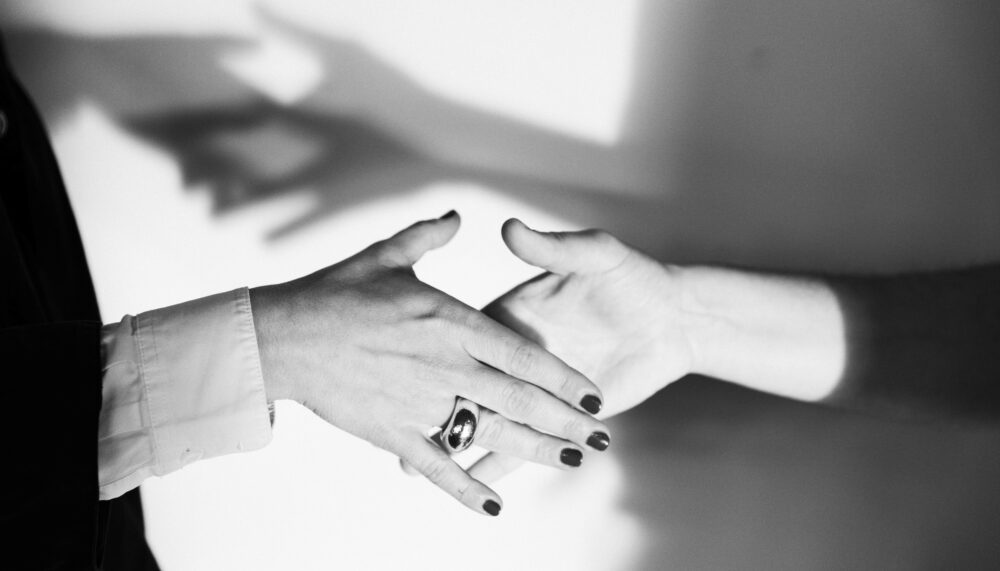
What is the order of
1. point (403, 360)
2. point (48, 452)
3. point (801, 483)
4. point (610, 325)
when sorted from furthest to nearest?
point (801, 483), point (610, 325), point (403, 360), point (48, 452)

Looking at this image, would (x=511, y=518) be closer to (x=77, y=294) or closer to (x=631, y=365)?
(x=631, y=365)

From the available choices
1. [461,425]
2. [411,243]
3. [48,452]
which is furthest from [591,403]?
[48,452]

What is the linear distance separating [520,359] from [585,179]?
1.15 feet

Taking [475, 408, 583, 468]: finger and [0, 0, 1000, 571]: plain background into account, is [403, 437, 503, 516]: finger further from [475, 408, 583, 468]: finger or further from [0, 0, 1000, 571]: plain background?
[0, 0, 1000, 571]: plain background

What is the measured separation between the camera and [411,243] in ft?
2.40

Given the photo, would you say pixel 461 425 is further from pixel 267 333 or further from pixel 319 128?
pixel 319 128

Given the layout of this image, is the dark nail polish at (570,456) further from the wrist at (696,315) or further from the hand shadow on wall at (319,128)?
the hand shadow on wall at (319,128)

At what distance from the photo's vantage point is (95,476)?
24.0 inches

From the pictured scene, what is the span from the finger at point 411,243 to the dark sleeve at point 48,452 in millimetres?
319

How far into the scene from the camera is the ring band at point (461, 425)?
2.48 feet

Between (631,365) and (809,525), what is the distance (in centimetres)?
45

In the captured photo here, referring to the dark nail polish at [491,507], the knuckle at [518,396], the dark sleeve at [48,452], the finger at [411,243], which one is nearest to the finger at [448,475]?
the dark nail polish at [491,507]

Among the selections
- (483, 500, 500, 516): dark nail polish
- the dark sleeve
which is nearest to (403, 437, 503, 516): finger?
(483, 500, 500, 516): dark nail polish

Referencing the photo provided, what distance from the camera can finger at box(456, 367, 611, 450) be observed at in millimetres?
735
